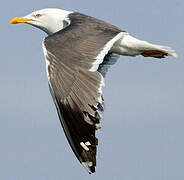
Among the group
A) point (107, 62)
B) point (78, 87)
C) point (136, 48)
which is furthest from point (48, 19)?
point (78, 87)

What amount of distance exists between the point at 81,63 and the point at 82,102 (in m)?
1.15

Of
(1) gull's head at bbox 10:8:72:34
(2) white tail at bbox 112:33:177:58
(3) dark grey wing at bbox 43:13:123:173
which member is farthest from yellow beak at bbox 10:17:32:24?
(3) dark grey wing at bbox 43:13:123:173

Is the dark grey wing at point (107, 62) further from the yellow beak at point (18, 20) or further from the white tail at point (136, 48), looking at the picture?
the yellow beak at point (18, 20)

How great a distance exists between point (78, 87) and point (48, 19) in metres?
5.05

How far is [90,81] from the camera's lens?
13.6 metres

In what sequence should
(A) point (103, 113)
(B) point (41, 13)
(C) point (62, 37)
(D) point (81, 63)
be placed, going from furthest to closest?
(B) point (41, 13)
(C) point (62, 37)
(D) point (81, 63)
(A) point (103, 113)

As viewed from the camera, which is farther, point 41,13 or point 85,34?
point 41,13

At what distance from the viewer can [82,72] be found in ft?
45.7

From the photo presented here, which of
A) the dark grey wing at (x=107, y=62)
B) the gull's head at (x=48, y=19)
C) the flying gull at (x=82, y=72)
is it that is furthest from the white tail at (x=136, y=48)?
the gull's head at (x=48, y=19)

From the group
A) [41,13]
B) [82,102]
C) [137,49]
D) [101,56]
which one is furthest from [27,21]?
[82,102]

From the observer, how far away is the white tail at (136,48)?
1711 centimetres

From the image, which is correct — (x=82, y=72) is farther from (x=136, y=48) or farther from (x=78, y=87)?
(x=136, y=48)

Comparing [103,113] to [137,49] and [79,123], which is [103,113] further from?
[137,49]

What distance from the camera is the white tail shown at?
17109mm
